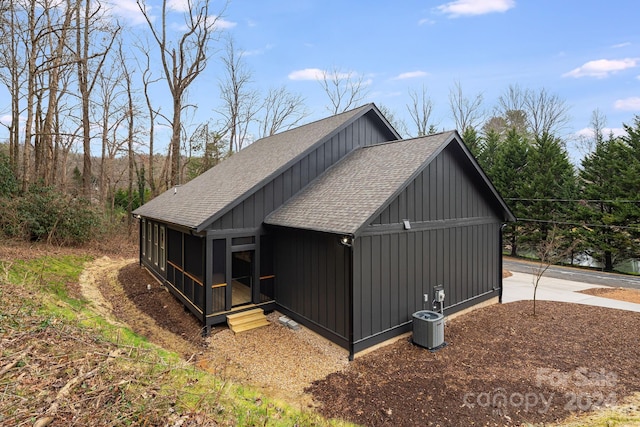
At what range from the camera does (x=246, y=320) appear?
8.32 metres

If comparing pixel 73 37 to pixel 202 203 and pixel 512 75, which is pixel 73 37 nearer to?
pixel 202 203

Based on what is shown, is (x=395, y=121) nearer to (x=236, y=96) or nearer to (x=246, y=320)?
(x=236, y=96)

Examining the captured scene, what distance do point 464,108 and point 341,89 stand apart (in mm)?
11464

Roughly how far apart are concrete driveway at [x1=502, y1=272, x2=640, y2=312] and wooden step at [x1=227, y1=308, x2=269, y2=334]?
8075 millimetres

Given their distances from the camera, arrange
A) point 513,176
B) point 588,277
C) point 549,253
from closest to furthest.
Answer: point 549,253 → point 588,277 → point 513,176

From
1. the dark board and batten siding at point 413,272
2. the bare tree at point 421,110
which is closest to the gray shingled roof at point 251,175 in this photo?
the dark board and batten siding at point 413,272

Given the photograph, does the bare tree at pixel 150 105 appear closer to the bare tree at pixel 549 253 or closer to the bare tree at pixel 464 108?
the bare tree at pixel 549 253

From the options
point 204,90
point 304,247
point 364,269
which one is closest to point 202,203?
point 304,247

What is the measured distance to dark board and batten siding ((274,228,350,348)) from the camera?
23.1ft

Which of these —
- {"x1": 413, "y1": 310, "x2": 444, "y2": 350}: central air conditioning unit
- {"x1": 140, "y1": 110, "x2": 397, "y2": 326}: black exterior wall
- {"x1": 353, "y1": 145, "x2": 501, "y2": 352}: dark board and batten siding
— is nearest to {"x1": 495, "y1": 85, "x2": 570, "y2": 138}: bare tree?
{"x1": 353, "y1": 145, "x2": 501, "y2": 352}: dark board and batten siding

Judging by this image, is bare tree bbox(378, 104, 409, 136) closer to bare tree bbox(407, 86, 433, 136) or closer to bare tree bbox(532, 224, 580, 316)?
bare tree bbox(407, 86, 433, 136)

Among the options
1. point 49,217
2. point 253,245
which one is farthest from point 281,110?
point 253,245

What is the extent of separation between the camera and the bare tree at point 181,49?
21.4m

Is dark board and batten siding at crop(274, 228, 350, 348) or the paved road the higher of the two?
dark board and batten siding at crop(274, 228, 350, 348)
